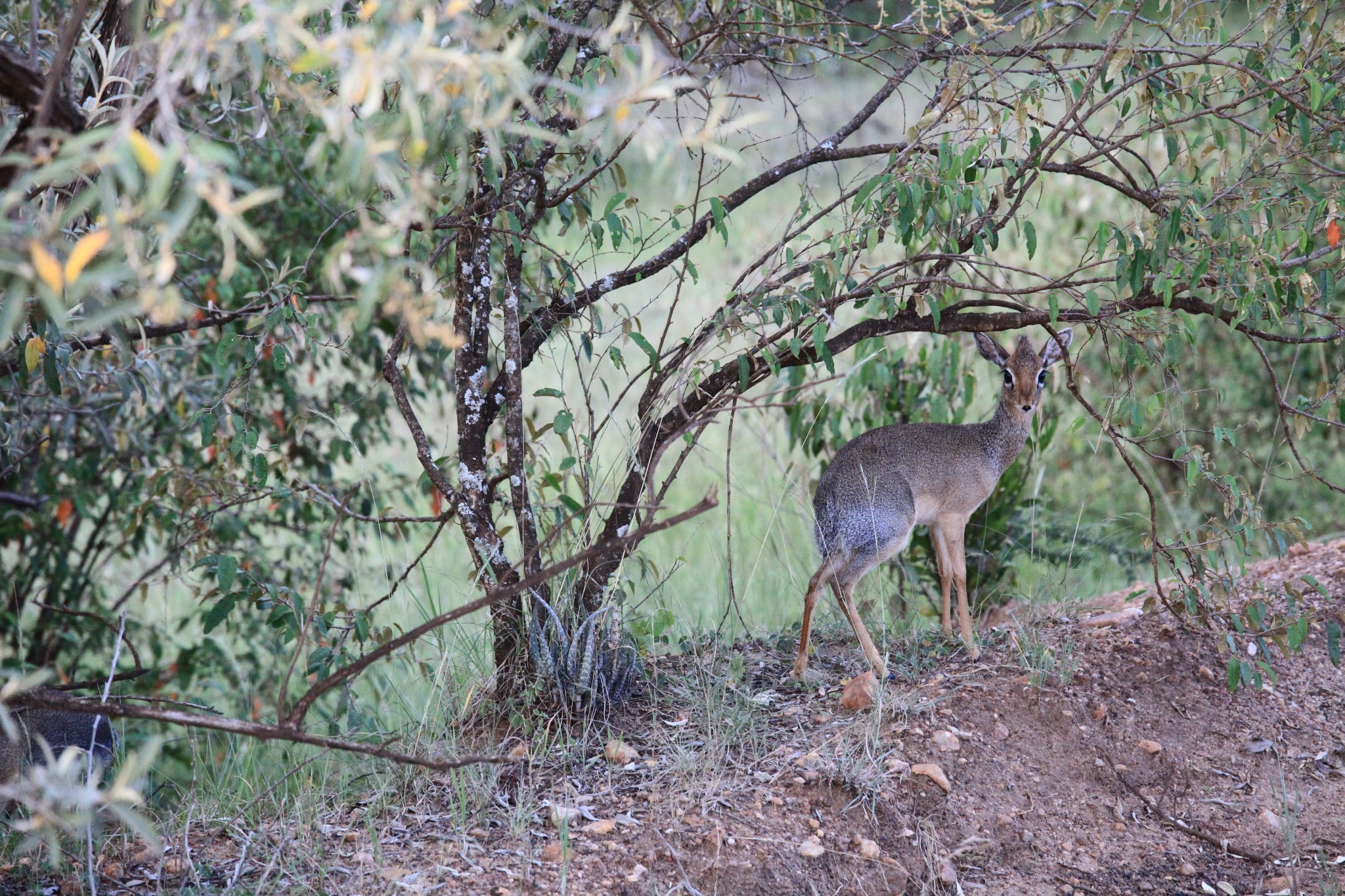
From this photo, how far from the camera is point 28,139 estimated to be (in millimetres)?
1889

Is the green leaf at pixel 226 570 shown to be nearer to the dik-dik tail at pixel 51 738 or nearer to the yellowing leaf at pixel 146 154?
the dik-dik tail at pixel 51 738

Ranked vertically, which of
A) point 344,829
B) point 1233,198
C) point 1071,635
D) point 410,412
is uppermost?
point 1233,198

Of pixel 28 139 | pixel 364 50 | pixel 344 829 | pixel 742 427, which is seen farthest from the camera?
pixel 742 427

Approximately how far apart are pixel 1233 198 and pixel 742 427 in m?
4.91

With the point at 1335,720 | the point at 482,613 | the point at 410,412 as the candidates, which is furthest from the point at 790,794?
the point at 1335,720

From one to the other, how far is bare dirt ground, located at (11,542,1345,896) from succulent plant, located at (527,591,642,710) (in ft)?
0.43

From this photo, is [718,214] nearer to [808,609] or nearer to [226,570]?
[808,609]

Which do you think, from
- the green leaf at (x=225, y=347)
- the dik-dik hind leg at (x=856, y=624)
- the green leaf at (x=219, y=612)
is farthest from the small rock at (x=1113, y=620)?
the green leaf at (x=225, y=347)

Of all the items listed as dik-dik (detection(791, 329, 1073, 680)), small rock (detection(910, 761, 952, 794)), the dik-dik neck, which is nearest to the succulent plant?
dik-dik (detection(791, 329, 1073, 680))

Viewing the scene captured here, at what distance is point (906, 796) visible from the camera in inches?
136

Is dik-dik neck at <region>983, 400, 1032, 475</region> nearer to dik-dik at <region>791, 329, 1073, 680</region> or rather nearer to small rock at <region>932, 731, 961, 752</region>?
dik-dik at <region>791, 329, 1073, 680</region>

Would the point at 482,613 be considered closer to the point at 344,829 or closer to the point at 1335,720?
the point at 344,829

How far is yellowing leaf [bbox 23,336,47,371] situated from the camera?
3.14 m

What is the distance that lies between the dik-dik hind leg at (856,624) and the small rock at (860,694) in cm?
5
